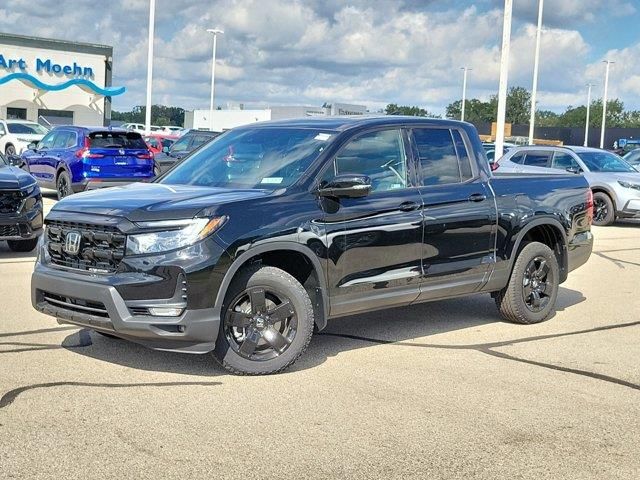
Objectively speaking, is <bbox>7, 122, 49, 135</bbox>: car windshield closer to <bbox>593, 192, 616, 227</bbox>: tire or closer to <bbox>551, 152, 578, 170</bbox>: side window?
<bbox>551, 152, 578, 170</bbox>: side window

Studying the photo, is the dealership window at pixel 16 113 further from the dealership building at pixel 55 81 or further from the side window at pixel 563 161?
the side window at pixel 563 161

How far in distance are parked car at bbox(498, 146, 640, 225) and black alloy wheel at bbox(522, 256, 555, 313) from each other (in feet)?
34.0

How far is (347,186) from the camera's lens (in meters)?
6.15

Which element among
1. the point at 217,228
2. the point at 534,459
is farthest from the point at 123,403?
the point at 534,459

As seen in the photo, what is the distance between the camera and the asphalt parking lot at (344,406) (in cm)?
434

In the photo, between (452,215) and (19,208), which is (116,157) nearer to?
(19,208)

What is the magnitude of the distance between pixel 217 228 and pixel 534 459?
8.04 feet

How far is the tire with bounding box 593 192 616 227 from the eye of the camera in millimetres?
18297

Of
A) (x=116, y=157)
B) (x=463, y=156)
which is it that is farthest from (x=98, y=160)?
(x=463, y=156)

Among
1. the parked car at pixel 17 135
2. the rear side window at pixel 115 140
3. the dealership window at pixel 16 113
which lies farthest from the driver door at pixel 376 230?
the dealership window at pixel 16 113

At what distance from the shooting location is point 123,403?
5.22 m

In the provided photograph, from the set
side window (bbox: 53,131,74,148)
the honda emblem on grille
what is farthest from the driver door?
side window (bbox: 53,131,74,148)

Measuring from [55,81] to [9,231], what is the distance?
44.3 metres

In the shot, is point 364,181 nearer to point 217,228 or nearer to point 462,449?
point 217,228
